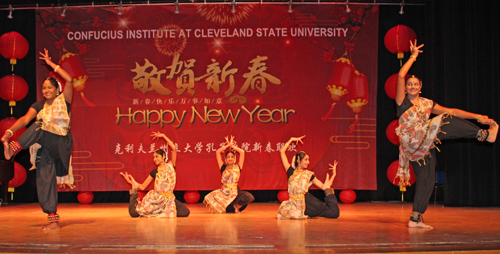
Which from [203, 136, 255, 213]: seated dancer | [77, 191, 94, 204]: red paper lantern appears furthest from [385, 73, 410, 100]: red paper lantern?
[77, 191, 94, 204]: red paper lantern

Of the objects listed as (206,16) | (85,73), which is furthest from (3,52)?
(206,16)

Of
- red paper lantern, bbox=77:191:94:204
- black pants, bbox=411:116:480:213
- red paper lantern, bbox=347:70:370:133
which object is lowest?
red paper lantern, bbox=77:191:94:204

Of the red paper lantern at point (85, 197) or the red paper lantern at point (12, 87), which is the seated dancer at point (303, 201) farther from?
the red paper lantern at point (12, 87)

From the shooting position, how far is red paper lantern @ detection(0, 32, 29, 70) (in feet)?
22.6

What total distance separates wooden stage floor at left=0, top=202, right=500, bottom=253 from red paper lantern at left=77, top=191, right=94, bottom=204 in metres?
1.19

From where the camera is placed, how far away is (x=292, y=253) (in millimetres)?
3111

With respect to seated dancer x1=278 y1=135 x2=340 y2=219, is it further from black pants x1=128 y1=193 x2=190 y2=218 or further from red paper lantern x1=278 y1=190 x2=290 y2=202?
red paper lantern x1=278 y1=190 x2=290 y2=202

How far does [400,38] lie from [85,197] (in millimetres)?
5127

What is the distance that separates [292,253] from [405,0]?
5259 millimetres

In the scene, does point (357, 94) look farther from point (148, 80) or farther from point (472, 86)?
point (148, 80)

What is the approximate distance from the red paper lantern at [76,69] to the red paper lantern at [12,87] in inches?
20.5

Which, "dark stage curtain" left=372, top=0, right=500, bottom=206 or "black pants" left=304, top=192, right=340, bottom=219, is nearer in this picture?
"black pants" left=304, top=192, right=340, bottom=219

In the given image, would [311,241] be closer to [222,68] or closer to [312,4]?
[222,68]

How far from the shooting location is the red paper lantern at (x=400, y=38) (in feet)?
22.0
